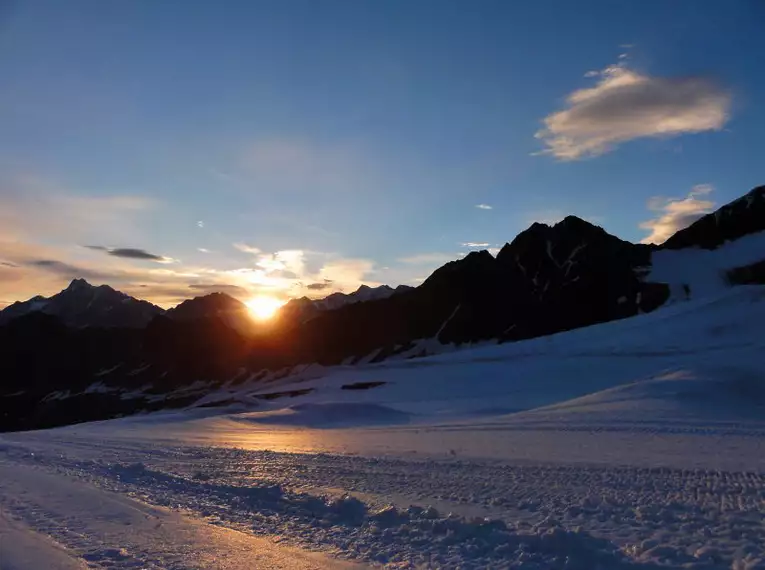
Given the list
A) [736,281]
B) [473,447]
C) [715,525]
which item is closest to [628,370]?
[473,447]

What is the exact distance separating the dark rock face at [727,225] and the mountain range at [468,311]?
21 centimetres

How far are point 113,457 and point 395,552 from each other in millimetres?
10658

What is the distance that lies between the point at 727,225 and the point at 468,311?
1881 inches

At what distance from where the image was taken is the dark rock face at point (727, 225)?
10631 cm

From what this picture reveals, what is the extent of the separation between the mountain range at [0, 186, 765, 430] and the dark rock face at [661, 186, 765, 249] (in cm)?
21

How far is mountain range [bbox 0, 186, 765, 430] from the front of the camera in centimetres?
9688

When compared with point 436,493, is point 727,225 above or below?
above

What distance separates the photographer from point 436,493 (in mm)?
9242

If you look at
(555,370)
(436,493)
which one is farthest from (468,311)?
(436,493)

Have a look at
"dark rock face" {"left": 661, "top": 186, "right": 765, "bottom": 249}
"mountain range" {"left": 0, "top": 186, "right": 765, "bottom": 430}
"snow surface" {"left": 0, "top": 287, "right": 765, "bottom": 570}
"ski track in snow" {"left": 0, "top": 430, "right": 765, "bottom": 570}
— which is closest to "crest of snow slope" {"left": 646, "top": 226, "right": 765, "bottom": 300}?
"mountain range" {"left": 0, "top": 186, "right": 765, "bottom": 430}

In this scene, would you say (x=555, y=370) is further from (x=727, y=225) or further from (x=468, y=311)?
(x=727, y=225)

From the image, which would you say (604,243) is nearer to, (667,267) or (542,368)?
(667,267)

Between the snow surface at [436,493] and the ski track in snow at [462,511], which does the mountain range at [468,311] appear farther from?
the ski track in snow at [462,511]

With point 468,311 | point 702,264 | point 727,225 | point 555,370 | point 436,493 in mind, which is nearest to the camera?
point 436,493
